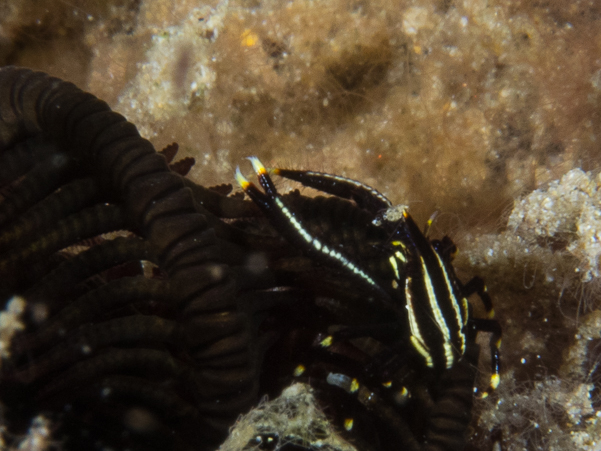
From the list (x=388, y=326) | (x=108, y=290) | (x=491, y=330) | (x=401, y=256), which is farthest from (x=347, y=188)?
(x=108, y=290)

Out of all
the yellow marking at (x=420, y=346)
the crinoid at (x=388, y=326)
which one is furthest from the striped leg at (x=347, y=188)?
the yellow marking at (x=420, y=346)

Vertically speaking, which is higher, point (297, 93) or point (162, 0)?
point (162, 0)

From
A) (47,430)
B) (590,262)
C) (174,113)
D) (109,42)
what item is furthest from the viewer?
(109,42)

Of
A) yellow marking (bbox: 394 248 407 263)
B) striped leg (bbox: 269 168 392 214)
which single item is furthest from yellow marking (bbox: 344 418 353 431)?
striped leg (bbox: 269 168 392 214)

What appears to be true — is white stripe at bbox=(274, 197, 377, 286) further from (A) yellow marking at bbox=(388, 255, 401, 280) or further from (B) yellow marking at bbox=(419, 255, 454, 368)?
(B) yellow marking at bbox=(419, 255, 454, 368)

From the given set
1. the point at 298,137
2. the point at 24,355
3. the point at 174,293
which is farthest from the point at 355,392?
the point at 298,137

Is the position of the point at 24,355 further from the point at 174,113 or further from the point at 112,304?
the point at 174,113
